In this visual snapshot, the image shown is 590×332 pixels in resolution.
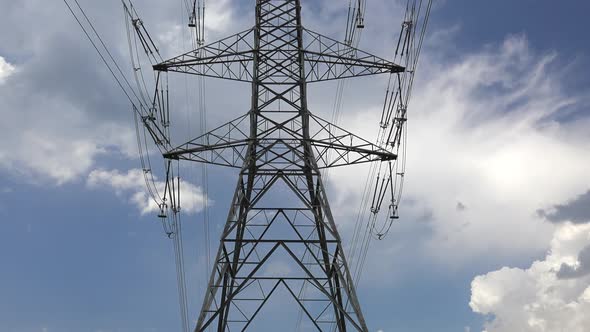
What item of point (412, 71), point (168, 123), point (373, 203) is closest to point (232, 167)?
point (168, 123)

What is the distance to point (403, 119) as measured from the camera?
28.0 m

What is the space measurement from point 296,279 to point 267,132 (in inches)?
239

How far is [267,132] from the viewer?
27469 millimetres

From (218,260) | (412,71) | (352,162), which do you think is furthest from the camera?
(412,71)

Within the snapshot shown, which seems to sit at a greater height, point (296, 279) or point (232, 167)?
point (232, 167)

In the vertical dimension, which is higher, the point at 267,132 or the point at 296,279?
the point at 267,132

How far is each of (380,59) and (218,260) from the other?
11.0m

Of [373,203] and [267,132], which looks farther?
[373,203]

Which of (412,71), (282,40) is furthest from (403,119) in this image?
(282,40)

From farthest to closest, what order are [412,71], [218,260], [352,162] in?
[412,71] < [352,162] < [218,260]

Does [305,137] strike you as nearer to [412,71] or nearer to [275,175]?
[275,175]

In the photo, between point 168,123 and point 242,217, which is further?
point 168,123

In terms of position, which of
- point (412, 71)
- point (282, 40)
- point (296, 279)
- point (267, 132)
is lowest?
point (296, 279)

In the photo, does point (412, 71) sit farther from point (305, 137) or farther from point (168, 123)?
point (168, 123)
